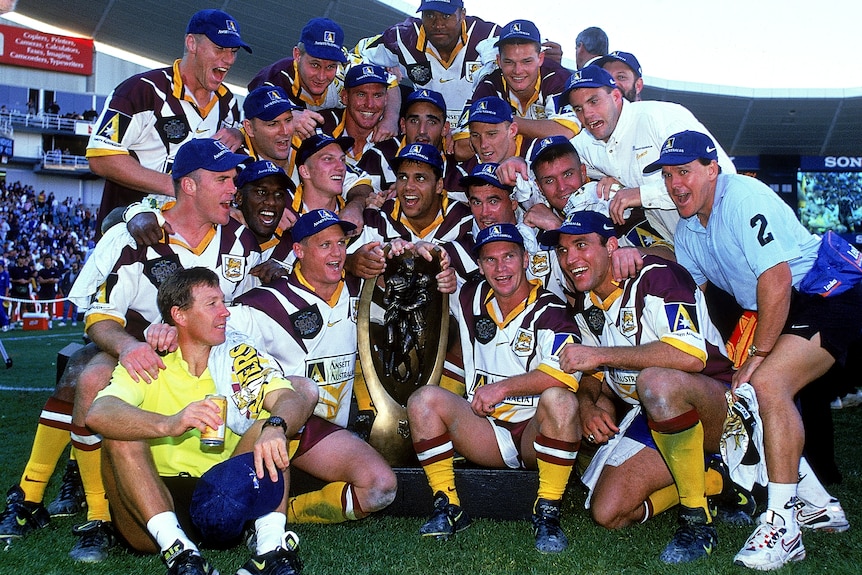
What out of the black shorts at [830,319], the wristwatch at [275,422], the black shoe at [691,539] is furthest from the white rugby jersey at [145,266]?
the black shorts at [830,319]

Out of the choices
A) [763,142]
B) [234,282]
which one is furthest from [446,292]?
[763,142]

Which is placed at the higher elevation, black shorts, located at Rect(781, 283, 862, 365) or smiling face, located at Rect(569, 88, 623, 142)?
smiling face, located at Rect(569, 88, 623, 142)

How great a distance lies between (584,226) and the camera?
4086 millimetres

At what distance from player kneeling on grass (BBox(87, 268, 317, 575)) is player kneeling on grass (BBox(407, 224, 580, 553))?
0.76 m

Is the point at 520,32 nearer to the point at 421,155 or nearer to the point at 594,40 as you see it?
the point at 421,155

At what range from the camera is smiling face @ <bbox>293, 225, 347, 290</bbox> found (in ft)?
14.0

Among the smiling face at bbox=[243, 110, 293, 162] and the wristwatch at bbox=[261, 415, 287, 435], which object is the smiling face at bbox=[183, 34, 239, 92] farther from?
the wristwatch at bbox=[261, 415, 287, 435]

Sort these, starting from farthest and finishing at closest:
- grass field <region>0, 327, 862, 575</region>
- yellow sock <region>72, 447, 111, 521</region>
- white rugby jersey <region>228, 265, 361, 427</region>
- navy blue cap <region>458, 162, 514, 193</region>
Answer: navy blue cap <region>458, 162, 514, 193</region> < white rugby jersey <region>228, 265, 361, 427</region> < yellow sock <region>72, 447, 111, 521</region> < grass field <region>0, 327, 862, 575</region>

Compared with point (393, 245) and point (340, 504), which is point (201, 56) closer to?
point (393, 245)

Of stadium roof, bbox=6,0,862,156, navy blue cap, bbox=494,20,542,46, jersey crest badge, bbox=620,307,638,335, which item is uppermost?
stadium roof, bbox=6,0,862,156

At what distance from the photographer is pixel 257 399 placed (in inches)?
Answer: 137

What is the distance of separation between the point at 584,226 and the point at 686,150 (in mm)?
588

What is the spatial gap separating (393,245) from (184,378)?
1436 mm

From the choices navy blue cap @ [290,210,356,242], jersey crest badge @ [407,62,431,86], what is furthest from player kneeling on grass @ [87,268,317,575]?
jersey crest badge @ [407,62,431,86]
